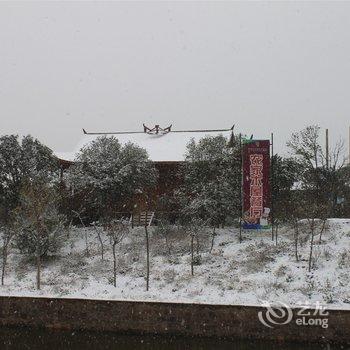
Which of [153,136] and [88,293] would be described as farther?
[153,136]

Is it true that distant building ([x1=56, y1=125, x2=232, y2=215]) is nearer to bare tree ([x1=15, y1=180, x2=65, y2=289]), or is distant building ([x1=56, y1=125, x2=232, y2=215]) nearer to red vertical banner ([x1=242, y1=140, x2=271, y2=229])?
red vertical banner ([x1=242, y1=140, x2=271, y2=229])

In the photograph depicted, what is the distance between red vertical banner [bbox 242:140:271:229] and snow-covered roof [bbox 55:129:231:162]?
645cm

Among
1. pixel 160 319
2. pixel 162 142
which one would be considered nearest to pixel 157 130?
pixel 162 142

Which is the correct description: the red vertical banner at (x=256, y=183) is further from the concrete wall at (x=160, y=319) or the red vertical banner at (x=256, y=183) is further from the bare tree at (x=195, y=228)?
the concrete wall at (x=160, y=319)

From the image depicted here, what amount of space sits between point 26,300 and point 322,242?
13.0m

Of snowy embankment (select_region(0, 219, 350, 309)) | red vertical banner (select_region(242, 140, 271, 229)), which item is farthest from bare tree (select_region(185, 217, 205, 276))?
red vertical banner (select_region(242, 140, 271, 229))

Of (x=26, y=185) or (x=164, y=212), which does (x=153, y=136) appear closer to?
(x=164, y=212)

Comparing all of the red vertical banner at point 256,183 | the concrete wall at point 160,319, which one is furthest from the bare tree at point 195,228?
the concrete wall at point 160,319

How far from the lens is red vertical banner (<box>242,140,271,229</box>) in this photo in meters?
22.6

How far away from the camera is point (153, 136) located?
110 feet

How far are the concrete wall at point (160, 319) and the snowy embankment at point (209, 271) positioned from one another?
1654mm

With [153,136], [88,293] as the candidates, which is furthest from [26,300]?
[153,136]

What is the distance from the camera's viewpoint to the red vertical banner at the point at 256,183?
22641 mm

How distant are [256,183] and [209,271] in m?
5.43
